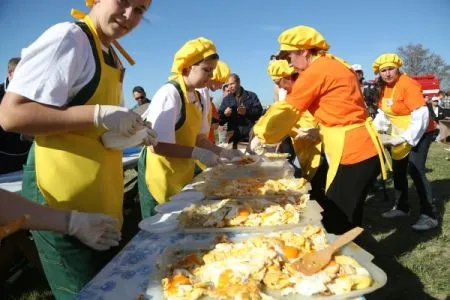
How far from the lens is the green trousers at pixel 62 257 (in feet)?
4.28

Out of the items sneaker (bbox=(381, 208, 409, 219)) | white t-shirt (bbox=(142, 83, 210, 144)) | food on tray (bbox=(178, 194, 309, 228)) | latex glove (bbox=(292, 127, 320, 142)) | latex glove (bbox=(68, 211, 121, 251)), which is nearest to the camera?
latex glove (bbox=(68, 211, 121, 251))

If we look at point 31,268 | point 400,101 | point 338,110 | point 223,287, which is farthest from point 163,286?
point 400,101

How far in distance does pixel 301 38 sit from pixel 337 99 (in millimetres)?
502

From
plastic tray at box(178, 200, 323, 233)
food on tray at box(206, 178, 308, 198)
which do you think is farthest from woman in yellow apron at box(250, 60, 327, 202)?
plastic tray at box(178, 200, 323, 233)

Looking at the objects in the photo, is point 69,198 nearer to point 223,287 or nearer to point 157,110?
point 223,287

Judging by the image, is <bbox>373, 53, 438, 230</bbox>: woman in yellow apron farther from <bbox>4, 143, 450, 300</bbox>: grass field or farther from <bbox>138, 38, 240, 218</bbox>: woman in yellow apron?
<bbox>138, 38, 240, 218</bbox>: woman in yellow apron

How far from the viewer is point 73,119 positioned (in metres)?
1.20

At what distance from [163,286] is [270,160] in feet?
8.75

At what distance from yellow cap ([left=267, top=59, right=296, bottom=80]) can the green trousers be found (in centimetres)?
293

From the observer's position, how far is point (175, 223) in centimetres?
177

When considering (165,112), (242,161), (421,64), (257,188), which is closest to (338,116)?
(257,188)

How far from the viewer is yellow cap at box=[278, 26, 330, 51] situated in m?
2.60

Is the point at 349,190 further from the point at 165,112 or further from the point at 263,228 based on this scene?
the point at 165,112

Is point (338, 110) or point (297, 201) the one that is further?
point (338, 110)
